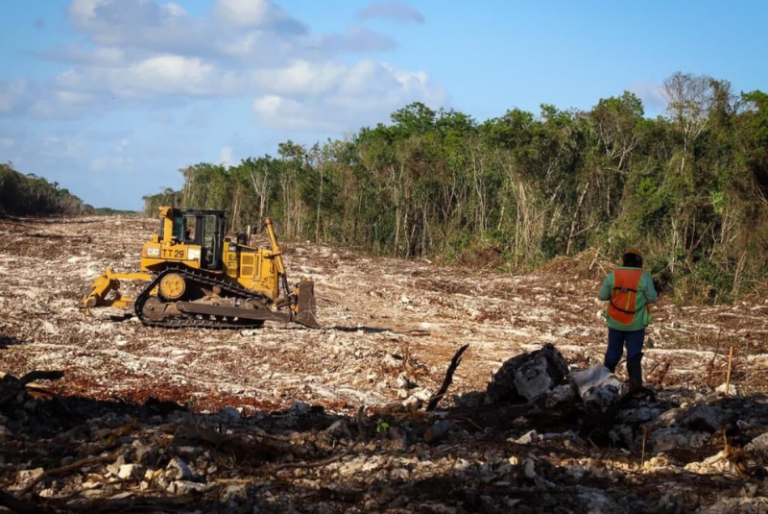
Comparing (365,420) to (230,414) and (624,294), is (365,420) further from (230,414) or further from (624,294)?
(624,294)

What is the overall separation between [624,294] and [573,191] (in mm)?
20944

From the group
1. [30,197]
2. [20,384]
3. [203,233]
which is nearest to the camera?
[20,384]

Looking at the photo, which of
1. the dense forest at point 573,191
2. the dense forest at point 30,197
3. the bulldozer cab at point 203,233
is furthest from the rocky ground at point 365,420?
the dense forest at point 30,197

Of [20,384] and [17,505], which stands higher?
[20,384]

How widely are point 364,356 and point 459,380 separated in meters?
1.65

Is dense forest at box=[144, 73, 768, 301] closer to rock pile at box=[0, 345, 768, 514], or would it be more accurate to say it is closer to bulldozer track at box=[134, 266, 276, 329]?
bulldozer track at box=[134, 266, 276, 329]

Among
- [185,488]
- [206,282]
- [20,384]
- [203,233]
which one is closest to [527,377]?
[185,488]

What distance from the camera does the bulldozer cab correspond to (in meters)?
16.0

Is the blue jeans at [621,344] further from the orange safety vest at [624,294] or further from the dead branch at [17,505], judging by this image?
the dead branch at [17,505]

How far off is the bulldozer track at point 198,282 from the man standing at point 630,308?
797 cm

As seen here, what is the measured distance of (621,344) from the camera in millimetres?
9430

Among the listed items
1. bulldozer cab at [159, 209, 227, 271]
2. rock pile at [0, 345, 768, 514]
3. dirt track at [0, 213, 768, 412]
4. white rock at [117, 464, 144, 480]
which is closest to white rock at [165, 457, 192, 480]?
rock pile at [0, 345, 768, 514]

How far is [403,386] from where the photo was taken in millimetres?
11789

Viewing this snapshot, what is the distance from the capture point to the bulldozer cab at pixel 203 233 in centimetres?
1602
